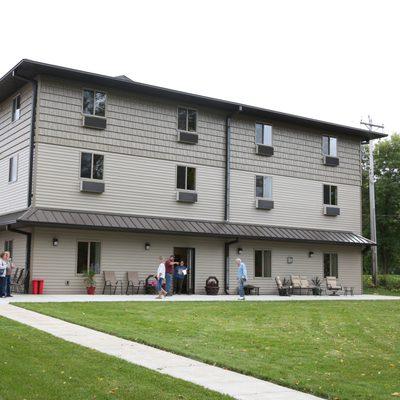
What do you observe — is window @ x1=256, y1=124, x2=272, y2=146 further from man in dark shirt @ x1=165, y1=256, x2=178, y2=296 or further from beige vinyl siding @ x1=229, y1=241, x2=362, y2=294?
man in dark shirt @ x1=165, y1=256, x2=178, y2=296

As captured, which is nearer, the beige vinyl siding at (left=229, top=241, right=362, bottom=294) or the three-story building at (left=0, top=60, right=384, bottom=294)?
the three-story building at (left=0, top=60, right=384, bottom=294)

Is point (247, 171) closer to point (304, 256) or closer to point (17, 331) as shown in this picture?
point (304, 256)

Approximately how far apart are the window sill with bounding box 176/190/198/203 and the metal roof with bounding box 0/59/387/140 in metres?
4.13

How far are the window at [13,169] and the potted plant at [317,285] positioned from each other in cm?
1492

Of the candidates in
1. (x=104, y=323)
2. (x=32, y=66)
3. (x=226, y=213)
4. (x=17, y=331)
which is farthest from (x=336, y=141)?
(x=17, y=331)

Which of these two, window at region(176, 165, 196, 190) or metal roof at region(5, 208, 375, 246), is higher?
window at region(176, 165, 196, 190)

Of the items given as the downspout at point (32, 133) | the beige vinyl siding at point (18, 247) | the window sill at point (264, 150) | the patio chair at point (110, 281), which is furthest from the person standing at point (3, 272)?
the window sill at point (264, 150)

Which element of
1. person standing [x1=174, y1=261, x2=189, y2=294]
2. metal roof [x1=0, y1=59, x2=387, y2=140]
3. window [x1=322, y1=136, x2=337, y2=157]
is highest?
metal roof [x1=0, y1=59, x2=387, y2=140]

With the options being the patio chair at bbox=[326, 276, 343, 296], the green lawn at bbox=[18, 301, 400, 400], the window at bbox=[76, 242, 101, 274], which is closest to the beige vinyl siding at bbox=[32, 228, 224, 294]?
the window at bbox=[76, 242, 101, 274]

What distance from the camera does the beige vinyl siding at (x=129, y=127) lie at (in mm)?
24828

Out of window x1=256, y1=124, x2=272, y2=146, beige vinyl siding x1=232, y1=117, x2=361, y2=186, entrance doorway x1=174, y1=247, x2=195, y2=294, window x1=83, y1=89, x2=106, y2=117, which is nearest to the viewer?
window x1=83, y1=89, x2=106, y2=117

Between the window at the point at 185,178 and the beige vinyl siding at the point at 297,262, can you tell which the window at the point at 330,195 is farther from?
the window at the point at 185,178

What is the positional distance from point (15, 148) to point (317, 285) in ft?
51.8

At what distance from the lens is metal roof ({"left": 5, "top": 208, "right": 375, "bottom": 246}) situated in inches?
929
